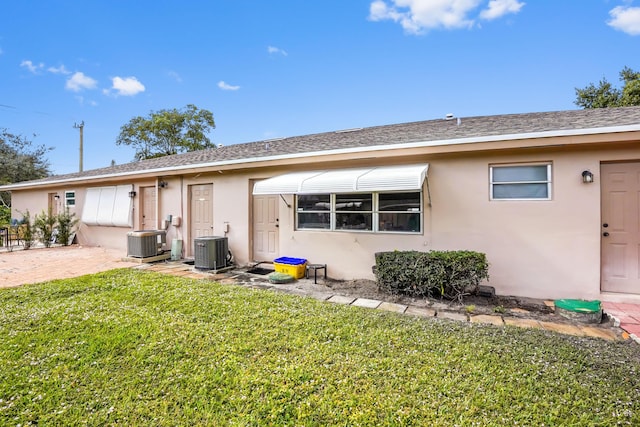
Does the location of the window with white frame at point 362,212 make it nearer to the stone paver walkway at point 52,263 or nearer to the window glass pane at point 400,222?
the window glass pane at point 400,222

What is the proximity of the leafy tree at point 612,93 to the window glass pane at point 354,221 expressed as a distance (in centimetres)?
2465

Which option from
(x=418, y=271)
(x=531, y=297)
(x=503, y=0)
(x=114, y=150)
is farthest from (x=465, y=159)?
(x=114, y=150)

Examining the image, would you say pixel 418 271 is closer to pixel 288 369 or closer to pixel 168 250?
pixel 288 369

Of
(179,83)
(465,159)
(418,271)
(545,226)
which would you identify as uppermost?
(179,83)

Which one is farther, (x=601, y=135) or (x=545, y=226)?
(x=545, y=226)

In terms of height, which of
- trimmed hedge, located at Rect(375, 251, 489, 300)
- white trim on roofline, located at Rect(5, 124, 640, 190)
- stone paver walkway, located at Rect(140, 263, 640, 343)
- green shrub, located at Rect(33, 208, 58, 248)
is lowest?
stone paver walkway, located at Rect(140, 263, 640, 343)

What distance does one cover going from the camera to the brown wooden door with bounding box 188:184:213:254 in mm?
11789

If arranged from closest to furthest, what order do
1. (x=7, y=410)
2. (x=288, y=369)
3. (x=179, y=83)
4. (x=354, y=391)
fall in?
(x=7, y=410)
(x=354, y=391)
(x=288, y=369)
(x=179, y=83)

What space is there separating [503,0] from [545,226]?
33.0 ft

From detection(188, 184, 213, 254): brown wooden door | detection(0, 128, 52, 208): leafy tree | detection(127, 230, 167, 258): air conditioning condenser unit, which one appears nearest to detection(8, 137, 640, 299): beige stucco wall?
detection(188, 184, 213, 254): brown wooden door

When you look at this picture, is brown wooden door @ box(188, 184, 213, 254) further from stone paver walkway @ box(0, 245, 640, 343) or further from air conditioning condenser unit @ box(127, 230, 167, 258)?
stone paver walkway @ box(0, 245, 640, 343)

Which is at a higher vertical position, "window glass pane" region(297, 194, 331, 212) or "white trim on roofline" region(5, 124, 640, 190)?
"white trim on roofline" region(5, 124, 640, 190)

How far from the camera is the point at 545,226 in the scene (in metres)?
6.67

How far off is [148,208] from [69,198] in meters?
7.57
